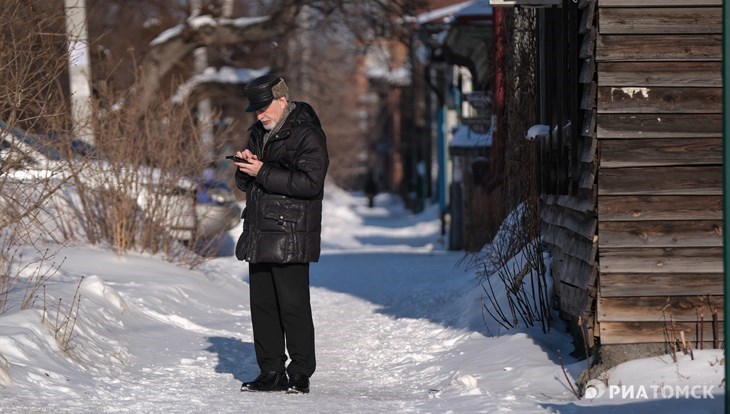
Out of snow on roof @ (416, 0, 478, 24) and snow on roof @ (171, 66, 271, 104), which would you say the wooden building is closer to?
snow on roof @ (416, 0, 478, 24)

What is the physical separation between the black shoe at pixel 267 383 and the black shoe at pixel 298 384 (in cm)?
8

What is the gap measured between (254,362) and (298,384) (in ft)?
4.16

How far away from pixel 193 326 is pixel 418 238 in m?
15.7

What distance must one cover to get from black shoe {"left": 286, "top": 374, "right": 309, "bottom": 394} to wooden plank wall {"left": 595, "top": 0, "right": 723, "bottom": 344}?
166cm

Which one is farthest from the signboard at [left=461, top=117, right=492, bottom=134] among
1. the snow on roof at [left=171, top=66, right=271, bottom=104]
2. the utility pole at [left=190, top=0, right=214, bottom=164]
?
the snow on roof at [left=171, top=66, right=271, bottom=104]

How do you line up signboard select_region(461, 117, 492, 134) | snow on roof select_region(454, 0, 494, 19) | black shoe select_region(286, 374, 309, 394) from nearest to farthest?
1. black shoe select_region(286, 374, 309, 394)
2. signboard select_region(461, 117, 492, 134)
3. snow on roof select_region(454, 0, 494, 19)

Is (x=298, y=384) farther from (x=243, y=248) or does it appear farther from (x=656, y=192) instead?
(x=656, y=192)

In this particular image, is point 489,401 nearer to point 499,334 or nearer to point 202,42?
point 499,334

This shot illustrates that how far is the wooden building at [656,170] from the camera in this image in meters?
6.50

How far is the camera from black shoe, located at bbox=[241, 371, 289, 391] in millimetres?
7027

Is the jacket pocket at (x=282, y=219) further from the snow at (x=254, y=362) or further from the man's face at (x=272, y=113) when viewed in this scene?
the snow at (x=254, y=362)

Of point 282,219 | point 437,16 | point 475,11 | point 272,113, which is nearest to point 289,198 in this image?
point 282,219

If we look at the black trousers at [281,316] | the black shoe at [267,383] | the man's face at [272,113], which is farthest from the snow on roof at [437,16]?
the black shoe at [267,383]

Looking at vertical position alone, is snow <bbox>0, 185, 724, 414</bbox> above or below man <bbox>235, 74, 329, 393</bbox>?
below
